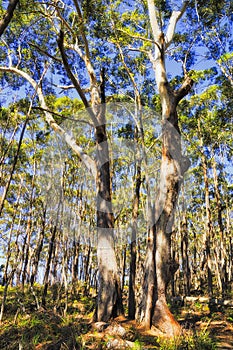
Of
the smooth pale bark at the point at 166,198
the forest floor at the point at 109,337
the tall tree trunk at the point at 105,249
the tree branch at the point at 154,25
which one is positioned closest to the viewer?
the forest floor at the point at 109,337

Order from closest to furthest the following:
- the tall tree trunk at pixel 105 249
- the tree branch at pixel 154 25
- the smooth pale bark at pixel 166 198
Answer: the smooth pale bark at pixel 166 198
the tall tree trunk at pixel 105 249
the tree branch at pixel 154 25

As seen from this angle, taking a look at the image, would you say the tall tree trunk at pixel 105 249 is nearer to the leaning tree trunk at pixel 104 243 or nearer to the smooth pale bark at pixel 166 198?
the leaning tree trunk at pixel 104 243

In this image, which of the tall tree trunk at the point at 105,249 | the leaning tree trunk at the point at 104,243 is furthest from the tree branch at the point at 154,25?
the tall tree trunk at the point at 105,249

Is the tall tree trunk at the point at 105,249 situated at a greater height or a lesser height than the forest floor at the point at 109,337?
greater

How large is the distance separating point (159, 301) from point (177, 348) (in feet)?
4.64

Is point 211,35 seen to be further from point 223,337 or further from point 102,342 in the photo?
point 102,342

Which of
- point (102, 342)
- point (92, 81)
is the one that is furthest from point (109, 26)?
point (102, 342)

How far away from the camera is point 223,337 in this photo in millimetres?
5477

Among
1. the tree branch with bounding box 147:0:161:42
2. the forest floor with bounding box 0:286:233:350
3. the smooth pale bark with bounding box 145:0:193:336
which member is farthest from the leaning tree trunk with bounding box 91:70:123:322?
the tree branch with bounding box 147:0:161:42

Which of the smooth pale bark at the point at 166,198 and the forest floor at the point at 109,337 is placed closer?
the forest floor at the point at 109,337

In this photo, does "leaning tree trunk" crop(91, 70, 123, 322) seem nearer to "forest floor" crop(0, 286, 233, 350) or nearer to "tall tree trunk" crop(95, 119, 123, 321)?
"tall tree trunk" crop(95, 119, 123, 321)

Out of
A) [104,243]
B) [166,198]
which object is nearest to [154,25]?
[166,198]

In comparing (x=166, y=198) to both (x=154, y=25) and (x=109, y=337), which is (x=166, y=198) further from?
(x=154, y=25)

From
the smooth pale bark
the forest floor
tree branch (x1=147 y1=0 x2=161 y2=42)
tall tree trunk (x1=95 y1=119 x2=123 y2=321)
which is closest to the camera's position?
the forest floor
